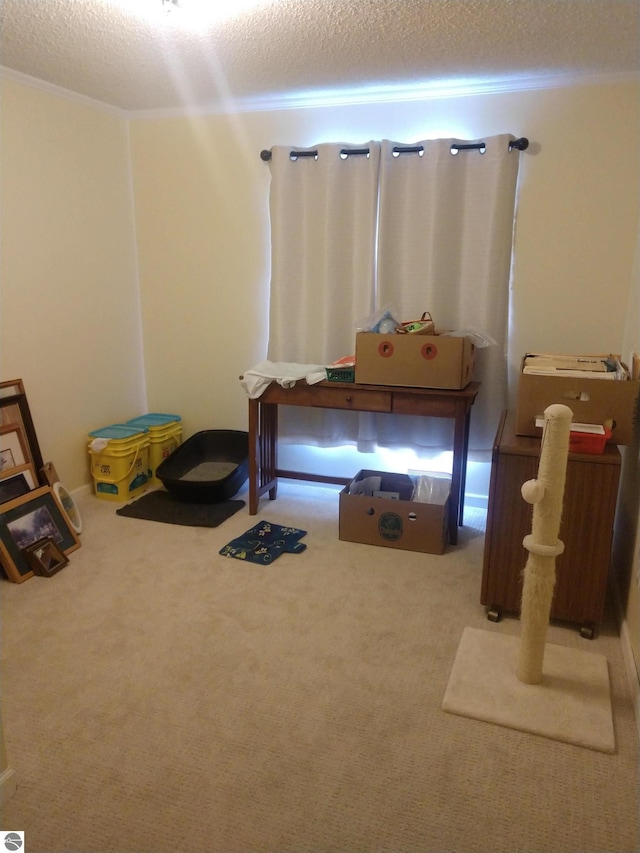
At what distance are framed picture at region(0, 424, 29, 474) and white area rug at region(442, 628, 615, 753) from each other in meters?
2.25

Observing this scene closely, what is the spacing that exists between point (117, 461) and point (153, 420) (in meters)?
0.45

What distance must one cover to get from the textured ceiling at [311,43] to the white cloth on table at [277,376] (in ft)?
4.66

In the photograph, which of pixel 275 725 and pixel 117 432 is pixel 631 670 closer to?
pixel 275 725

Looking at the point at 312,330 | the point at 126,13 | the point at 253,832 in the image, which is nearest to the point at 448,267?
the point at 312,330

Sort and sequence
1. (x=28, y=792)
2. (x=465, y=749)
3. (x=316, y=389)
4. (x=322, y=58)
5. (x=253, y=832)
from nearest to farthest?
1. (x=253, y=832)
2. (x=28, y=792)
3. (x=465, y=749)
4. (x=322, y=58)
5. (x=316, y=389)

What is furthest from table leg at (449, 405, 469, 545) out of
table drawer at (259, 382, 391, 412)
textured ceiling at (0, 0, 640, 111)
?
textured ceiling at (0, 0, 640, 111)

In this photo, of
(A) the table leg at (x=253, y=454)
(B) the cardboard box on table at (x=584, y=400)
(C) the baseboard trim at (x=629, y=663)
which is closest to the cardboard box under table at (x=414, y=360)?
(B) the cardboard box on table at (x=584, y=400)

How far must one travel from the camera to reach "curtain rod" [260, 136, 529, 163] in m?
2.97

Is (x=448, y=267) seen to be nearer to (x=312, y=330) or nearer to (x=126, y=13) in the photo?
(x=312, y=330)

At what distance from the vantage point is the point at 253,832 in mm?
1445

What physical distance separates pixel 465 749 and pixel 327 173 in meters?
2.81

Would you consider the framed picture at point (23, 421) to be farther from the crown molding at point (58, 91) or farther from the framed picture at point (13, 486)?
the crown molding at point (58, 91)

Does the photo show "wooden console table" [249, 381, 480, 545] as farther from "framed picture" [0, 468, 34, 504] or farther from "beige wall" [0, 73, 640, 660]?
"framed picture" [0, 468, 34, 504]

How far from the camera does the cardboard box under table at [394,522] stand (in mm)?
2854
